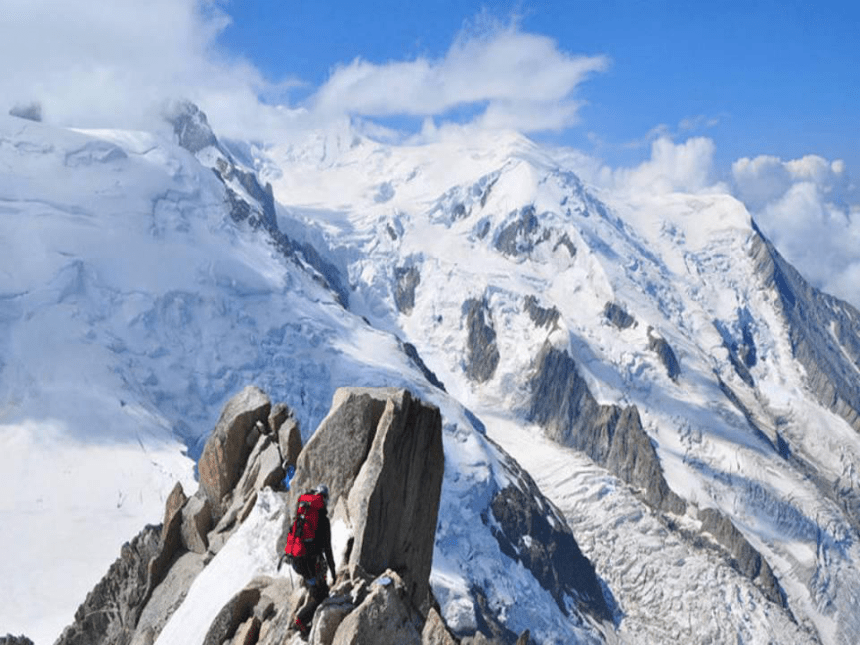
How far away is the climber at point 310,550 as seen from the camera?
18.7m

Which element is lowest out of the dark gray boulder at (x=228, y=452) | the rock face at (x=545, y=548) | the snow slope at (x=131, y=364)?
the rock face at (x=545, y=548)

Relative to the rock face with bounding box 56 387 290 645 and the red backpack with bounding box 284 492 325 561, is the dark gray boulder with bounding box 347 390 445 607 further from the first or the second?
the rock face with bounding box 56 387 290 645

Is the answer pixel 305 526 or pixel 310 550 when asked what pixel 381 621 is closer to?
pixel 310 550

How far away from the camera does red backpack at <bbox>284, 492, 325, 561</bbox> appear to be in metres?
18.8

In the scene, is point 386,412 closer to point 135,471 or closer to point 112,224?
point 135,471

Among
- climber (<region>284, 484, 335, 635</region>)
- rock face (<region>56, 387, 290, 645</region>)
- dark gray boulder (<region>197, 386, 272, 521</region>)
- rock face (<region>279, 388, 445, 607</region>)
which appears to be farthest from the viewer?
dark gray boulder (<region>197, 386, 272, 521</region>)

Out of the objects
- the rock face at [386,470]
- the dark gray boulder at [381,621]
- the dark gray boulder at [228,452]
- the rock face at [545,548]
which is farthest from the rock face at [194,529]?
the rock face at [545,548]

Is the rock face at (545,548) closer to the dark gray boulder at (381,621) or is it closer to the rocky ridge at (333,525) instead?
the rocky ridge at (333,525)

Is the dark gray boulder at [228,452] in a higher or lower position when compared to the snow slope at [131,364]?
lower

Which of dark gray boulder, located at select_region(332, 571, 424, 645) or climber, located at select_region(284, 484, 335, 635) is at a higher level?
climber, located at select_region(284, 484, 335, 635)

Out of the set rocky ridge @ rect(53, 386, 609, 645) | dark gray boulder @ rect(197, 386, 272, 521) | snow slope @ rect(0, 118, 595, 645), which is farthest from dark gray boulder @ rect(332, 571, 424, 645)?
snow slope @ rect(0, 118, 595, 645)

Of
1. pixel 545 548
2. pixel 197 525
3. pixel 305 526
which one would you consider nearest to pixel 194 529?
pixel 197 525

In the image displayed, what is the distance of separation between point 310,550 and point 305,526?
521mm

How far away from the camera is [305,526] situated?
18969 millimetres
